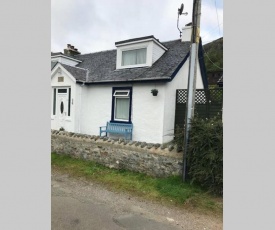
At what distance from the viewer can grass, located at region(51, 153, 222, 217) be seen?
506cm

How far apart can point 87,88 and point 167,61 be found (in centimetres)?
458

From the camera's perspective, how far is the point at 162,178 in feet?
21.2

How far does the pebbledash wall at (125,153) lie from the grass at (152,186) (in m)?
0.23

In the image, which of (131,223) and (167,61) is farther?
(167,61)

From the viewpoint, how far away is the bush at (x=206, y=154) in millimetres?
5371

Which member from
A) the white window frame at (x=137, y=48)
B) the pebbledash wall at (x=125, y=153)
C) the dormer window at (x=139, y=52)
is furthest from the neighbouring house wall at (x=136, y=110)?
the pebbledash wall at (x=125, y=153)

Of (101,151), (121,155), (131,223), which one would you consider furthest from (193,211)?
(101,151)

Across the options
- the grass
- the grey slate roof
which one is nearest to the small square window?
the grey slate roof

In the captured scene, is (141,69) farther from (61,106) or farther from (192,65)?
(61,106)

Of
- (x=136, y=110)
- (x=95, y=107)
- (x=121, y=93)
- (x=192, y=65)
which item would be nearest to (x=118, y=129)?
(x=136, y=110)

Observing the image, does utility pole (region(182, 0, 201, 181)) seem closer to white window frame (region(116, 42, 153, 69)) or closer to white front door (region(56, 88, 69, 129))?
white window frame (region(116, 42, 153, 69))

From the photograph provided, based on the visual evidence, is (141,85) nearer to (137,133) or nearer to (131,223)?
(137,133)

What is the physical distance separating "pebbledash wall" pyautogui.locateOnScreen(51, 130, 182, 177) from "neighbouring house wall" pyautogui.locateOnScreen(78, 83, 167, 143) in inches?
70.5

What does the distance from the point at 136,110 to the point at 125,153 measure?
3037mm
